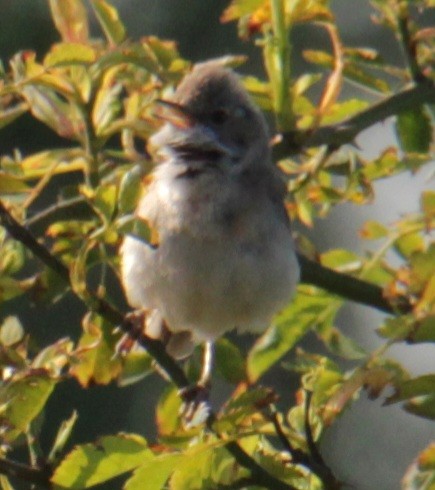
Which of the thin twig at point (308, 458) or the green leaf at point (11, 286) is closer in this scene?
the thin twig at point (308, 458)

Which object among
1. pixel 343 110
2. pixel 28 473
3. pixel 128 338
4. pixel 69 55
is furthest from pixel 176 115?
pixel 28 473

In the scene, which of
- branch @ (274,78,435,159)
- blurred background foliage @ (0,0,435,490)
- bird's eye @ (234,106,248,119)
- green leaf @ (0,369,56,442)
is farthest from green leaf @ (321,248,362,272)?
bird's eye @ (234,106,248,119)

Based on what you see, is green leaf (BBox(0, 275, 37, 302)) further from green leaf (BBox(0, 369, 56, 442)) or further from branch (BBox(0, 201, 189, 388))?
green leaf (BBox(0, 369, 56, 442))

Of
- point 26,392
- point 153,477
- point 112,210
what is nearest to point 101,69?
point 112,210

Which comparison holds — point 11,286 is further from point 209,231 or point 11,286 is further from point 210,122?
point 210,122

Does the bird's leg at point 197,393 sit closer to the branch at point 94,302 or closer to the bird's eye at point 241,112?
the branch at point 94,302

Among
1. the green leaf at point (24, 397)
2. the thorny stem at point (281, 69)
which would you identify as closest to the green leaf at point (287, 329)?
the thorny stem at point (281, 69)

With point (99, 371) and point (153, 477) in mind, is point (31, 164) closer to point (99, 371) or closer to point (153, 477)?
point (99, 371)
